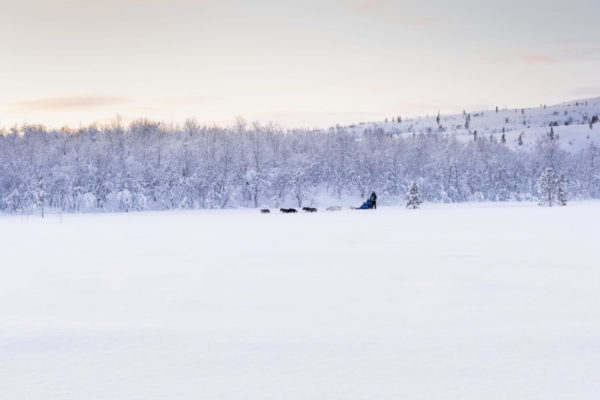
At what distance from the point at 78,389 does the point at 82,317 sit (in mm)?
2830

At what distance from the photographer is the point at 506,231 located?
2073 centimetres

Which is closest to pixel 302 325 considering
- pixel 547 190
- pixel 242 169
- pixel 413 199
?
pixel 413 199

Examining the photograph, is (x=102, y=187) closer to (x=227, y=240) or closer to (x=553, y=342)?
(x=227, y=240)

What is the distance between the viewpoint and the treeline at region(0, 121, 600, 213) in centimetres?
5394

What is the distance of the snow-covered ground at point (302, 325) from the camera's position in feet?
16.8

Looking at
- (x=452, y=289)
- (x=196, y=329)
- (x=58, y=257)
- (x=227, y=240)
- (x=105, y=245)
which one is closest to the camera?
(x=196, y=329)

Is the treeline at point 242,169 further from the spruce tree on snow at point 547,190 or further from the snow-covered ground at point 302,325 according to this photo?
the snow-covered ground at point 302,325

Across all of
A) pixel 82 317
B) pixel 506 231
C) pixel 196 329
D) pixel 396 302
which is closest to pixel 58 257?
pixel 82 317

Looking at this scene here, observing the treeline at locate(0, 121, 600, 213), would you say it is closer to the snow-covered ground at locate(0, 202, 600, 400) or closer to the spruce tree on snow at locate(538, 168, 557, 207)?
the spruce tree on snow at locate(538, 168, 557, 207)

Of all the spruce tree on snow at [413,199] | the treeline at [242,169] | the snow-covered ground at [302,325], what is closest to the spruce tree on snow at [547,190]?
the spruce tree on snow at [413,199]

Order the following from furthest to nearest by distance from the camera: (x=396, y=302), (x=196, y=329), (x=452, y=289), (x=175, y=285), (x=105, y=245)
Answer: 1. (x=105, y=245)
2. (x=175, y=285)
3. (x=452, y=289)
4. (x=396, y=302)
5. (x=196, y=329)

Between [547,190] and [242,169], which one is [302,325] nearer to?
[547,190]

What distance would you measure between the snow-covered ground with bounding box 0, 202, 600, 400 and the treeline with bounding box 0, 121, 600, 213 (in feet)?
115

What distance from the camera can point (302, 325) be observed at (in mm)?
7105
